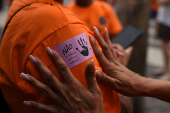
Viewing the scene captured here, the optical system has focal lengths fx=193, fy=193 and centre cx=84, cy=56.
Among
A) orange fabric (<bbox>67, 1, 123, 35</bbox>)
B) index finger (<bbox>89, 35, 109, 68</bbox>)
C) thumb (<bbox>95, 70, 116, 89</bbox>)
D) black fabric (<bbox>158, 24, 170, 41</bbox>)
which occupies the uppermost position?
index finger (<bbox>89, 35, 109, 68</bbox>)

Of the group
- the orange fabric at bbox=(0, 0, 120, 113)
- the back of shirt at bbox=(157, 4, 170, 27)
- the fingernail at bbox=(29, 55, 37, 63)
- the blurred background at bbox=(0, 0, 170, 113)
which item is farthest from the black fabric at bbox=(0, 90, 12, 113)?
the back of shirt at bbox=(157, 4, 170, 27)

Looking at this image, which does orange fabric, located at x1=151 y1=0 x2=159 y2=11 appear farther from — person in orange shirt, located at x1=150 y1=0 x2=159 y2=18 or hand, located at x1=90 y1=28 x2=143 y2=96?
hand, located at x1=90 y1=28 x2=143 y2=96

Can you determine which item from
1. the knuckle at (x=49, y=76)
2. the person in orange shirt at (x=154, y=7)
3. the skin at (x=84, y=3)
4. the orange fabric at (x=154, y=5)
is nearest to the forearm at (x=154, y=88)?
the knuckle at (x=49, y=76)

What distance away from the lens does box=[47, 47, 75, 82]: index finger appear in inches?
38.3

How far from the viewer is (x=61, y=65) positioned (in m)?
0.98

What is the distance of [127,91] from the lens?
1.18m

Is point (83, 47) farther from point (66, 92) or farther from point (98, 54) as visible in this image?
point (66, 92)

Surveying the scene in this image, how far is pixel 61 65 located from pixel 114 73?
14.0 inches

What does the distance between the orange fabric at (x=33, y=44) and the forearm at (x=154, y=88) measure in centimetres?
19

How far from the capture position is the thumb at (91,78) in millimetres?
952

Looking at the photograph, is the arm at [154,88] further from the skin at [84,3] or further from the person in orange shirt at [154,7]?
the person in orange shirt at [154,7]

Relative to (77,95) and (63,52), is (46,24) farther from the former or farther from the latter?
(77,95)

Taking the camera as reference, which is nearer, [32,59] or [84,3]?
[32,59]

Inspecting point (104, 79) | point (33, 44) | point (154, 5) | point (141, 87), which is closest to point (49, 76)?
point (33, 44)
